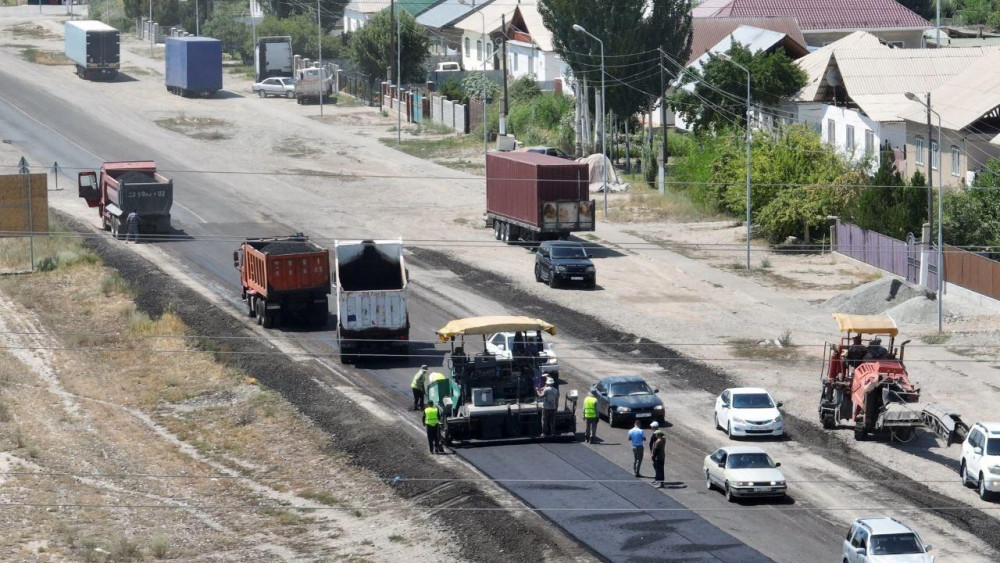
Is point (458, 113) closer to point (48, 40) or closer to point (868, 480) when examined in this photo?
point (48, 40)

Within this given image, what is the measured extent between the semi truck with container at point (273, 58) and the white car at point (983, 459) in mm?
77015

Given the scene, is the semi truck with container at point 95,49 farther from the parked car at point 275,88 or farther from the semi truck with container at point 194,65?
the parked car at point 275,88

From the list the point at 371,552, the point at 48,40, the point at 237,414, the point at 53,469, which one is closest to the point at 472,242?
the point at 237,414

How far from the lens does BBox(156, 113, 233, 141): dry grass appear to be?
3556 inches

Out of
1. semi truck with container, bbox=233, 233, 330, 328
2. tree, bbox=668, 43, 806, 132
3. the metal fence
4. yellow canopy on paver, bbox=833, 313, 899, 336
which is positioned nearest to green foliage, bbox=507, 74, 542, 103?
tree, bbox=668, 43, 806, 132

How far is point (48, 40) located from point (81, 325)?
7594 centimetres

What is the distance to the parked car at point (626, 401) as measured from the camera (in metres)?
38.0

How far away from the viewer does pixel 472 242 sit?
64.8 metres

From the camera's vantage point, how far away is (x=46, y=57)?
112 metres

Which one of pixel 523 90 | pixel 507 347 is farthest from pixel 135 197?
pixel 523 90

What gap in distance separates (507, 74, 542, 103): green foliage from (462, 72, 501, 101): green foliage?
3.28 ft

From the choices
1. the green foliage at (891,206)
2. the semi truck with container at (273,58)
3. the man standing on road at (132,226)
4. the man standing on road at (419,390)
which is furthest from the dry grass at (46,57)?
the man standing on road at (419,390)

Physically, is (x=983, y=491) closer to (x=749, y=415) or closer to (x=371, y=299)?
(x=749, y=415)

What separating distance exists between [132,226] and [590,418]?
3244 centimetres
